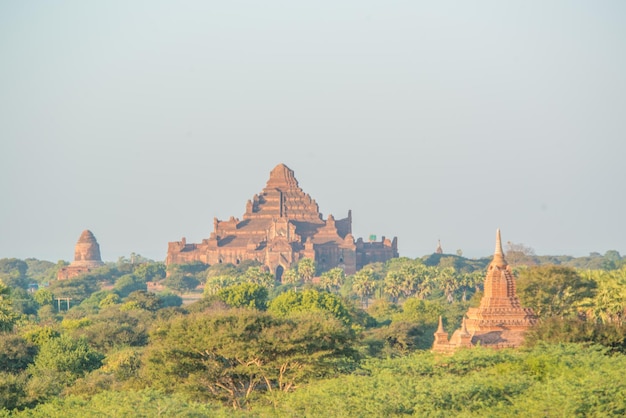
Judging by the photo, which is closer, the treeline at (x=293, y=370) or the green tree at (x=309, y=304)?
the treeline at (x=293, y=370)

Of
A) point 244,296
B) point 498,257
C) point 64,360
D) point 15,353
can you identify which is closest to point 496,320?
point 498,257

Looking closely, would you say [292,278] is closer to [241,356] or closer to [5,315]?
[5,315]

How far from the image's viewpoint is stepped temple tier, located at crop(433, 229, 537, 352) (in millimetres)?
81812

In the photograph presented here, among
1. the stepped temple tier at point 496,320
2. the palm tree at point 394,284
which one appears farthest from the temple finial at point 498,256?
the palm tree at point 394,284

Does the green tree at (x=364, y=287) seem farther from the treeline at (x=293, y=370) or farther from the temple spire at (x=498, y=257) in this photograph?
the temple spire at (x=498, y=257)

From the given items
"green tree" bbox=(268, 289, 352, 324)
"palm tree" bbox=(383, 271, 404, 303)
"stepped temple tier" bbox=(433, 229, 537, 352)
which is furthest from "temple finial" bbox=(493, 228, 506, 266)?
"palm tree" bbox=(383, 271, 404, 303)

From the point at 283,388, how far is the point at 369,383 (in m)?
7.51

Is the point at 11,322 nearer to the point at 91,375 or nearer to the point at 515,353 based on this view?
the point at 91,375

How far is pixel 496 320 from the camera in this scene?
287 feet

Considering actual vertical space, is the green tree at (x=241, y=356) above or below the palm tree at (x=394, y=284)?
below

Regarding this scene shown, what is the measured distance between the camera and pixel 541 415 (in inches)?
2277

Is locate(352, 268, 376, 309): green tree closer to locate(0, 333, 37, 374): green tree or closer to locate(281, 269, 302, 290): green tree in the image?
locate(281, 269, 302, 290): green tree

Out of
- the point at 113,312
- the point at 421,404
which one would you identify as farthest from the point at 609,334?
the point at 113,312

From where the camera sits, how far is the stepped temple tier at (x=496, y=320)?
81812 millimetres
